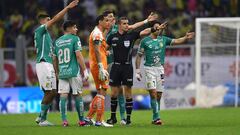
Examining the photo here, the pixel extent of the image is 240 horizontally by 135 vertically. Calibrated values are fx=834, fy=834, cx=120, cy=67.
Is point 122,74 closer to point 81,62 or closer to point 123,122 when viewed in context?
point 123,122

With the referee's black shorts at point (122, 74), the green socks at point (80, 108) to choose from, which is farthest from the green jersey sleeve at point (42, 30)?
the referee's black shorts at point (122, 74)

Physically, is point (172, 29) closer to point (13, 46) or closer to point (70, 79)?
point (13, 46)

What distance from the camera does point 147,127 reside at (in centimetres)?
1828

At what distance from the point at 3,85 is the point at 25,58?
4.27 feet

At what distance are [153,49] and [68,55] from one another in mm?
2497

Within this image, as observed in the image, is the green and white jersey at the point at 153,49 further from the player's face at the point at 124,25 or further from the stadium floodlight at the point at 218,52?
the stadium floodlight at the point at 218,52

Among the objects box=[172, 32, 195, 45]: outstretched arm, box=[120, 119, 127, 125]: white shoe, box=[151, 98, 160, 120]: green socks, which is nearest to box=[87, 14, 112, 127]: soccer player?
box=[120, 119, 127, 125]: white shoe

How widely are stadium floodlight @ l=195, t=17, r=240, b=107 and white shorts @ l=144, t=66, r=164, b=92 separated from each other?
10.6 meters

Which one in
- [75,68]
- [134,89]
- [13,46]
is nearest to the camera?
[75,68]

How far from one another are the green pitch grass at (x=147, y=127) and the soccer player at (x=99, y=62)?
1.66 feet

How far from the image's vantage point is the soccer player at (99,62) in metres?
Result: 18.2

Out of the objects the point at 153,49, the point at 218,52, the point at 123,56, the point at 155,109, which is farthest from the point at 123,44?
the point at 218,52

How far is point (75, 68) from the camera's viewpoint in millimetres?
18594

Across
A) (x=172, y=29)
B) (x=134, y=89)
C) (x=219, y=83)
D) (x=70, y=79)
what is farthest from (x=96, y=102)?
(x=172, y=29)
